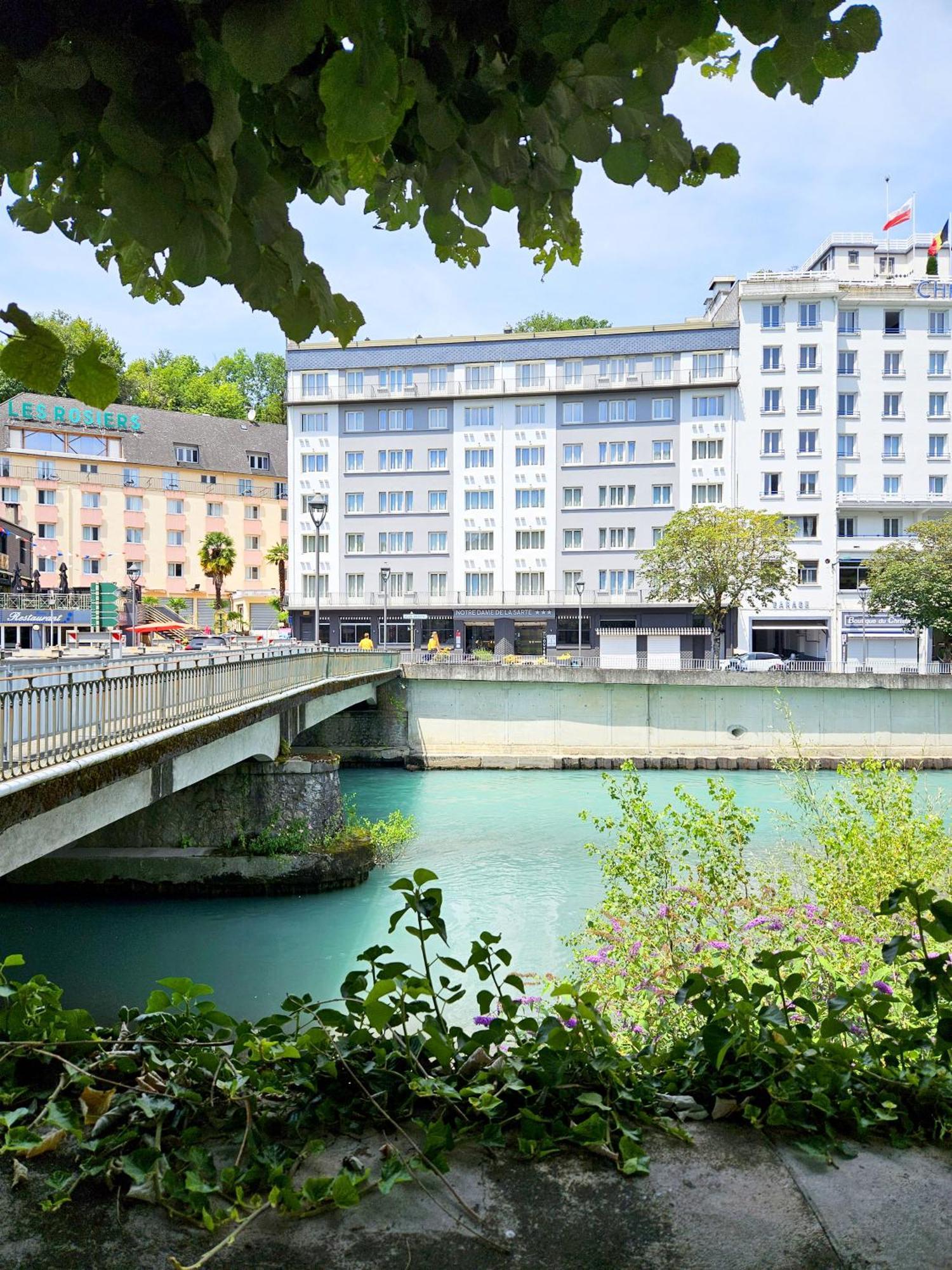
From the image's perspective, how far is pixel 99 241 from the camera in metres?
2.23

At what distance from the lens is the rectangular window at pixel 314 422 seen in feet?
198

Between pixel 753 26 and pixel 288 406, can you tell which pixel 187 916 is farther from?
pixel 288 406

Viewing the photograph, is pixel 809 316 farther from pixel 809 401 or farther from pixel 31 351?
pixel 31 351

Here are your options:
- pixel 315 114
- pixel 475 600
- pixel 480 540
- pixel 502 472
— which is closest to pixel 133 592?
pixel 475 600

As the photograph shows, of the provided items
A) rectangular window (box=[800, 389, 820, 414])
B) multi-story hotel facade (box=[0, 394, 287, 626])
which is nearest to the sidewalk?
rectangular window (box=[800, 389, 820, 414])

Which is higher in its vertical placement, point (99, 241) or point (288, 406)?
point (288, 406)

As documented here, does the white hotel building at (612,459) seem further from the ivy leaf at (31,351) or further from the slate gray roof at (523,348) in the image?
the ivy leaf at (31,351)

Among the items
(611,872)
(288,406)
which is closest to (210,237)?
(611,872)

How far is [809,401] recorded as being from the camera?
56688 millimetres

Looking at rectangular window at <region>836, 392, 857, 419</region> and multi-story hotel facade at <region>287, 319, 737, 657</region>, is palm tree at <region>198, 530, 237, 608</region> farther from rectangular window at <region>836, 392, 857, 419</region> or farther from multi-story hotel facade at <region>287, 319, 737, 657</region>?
rectangular window at <region>836, 392, 857, 419</region>

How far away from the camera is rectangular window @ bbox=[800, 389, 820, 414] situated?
5662cm

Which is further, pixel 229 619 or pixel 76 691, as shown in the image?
pixel 229 619

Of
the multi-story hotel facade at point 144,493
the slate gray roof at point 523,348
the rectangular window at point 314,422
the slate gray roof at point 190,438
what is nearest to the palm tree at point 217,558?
the multi-story hotel facade at point 144,493

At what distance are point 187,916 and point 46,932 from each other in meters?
2.22
